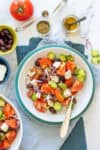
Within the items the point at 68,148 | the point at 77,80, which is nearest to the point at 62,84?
the point at 77,80

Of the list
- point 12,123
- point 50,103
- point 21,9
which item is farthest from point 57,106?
point 21,9

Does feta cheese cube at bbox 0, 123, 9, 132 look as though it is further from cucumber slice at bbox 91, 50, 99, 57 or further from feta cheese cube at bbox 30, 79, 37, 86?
cucumber slice at bbox 91, 50, 99, 57

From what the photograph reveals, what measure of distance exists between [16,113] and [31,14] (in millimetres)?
259

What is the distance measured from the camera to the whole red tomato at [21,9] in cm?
128

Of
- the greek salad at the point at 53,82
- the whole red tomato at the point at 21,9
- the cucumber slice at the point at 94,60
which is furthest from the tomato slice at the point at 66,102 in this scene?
the whole red tomato at the point at 21,9

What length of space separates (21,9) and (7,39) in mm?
89

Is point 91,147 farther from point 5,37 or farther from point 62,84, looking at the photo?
point 5,37

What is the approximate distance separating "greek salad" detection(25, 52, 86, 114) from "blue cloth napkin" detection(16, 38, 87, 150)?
4cm

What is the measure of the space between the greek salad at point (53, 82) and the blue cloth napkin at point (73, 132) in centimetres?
4

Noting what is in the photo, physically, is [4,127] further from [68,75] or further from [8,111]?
[68,75]

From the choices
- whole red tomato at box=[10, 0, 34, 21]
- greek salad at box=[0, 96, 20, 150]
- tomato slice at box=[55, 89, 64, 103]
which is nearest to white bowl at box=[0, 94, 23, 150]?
greek salad at box=[0, 96, 20, 150]

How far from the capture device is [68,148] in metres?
1.30

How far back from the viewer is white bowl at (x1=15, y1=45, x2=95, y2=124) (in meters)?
1.27

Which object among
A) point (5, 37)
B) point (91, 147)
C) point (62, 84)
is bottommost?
point (91, 147)
